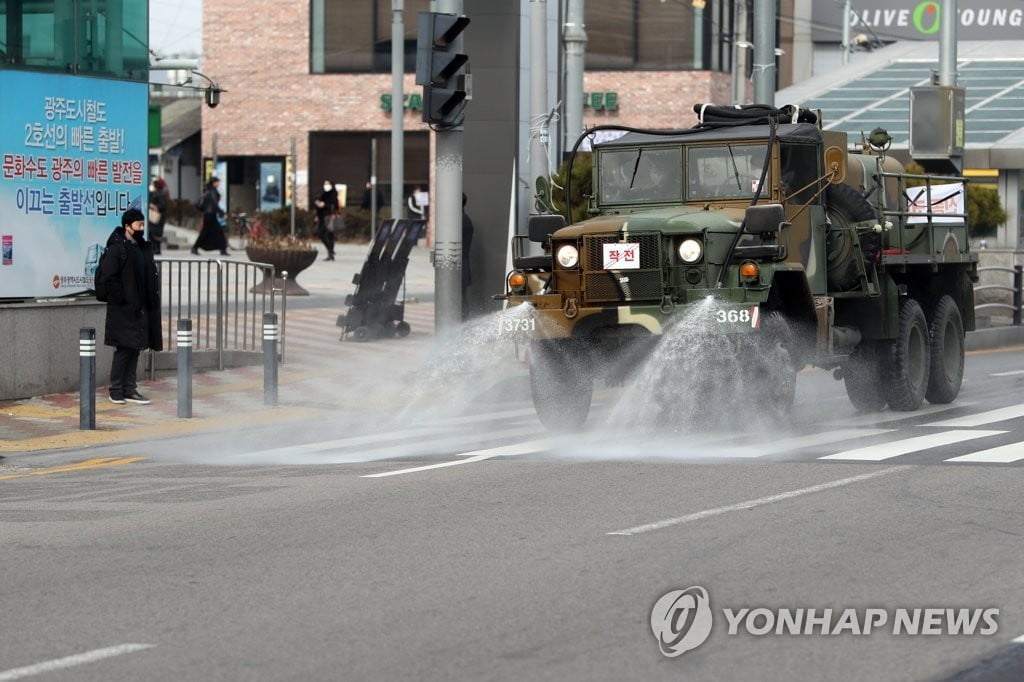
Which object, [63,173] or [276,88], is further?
[276,88]

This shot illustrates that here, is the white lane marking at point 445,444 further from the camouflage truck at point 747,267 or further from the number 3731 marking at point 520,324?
the number 3731 marking at point 520,324

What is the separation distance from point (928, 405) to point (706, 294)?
13.8ft

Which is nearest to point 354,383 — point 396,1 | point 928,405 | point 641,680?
point 928,405

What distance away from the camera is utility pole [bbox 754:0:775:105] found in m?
22.8

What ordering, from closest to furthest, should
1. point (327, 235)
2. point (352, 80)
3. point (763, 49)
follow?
1. point (763, 49)
2. point (327, 235)
3. point (352, 80)

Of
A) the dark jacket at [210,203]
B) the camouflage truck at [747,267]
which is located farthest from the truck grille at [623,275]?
the dark jacket at [210,203]

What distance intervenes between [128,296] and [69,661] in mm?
10145

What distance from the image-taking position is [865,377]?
16.0 meters

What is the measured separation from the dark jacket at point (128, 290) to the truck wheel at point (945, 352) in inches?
301

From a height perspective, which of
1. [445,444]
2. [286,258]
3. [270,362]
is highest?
[286,258]

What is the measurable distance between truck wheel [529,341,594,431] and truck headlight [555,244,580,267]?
0.70m

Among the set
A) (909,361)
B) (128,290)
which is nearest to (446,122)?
(128,290)

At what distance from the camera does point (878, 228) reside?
50.1ft

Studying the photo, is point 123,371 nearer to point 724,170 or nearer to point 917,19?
point 724,170
